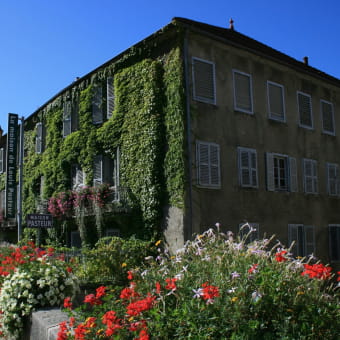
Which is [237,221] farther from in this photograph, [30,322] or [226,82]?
[30,322]

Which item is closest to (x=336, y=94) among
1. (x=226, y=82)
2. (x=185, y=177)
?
(x=226, y=82)

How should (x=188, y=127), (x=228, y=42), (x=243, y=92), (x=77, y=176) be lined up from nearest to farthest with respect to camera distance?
(x=188, y=127) < (x=228, y=42) < (x=243, y=92) < (x=77, y=176)

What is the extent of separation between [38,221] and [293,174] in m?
9.37

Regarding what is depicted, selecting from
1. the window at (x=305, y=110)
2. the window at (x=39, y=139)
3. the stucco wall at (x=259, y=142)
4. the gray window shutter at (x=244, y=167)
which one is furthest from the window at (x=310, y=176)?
the window at (x=39, y=139)

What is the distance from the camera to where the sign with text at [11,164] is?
2000cm

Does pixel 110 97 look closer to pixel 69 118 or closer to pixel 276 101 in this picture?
pixel 69 118

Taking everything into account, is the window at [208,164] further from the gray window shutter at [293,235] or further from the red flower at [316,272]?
the red flower at [316,272]

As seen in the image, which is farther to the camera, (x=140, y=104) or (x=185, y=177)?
(x=140, y=104)

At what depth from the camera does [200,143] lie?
46.4 feet

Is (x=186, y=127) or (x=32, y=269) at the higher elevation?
(x=186, y=127)

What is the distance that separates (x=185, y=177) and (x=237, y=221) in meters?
2.57

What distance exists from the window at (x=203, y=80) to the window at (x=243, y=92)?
1098 millimetres

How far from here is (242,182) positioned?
50.1 ft

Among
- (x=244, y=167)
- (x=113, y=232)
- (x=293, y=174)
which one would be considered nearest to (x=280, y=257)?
(x=244, y=167)
